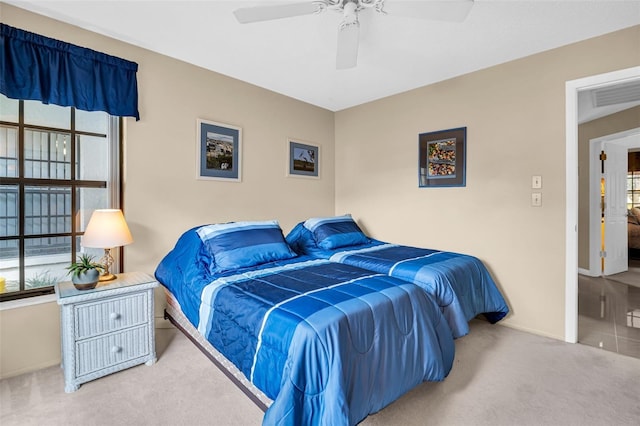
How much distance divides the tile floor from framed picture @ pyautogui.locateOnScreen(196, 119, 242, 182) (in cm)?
353

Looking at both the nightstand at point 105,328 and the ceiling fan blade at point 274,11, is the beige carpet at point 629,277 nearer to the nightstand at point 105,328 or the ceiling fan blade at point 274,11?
the ceiling fan blade at point 274,11

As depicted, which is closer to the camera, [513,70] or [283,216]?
[513,70]

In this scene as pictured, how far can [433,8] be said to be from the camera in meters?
1.74

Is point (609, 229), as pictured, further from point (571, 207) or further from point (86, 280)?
point (86, 280)

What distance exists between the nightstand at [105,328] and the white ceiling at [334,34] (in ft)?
6.22

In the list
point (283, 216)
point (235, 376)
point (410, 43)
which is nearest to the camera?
point (235, 376)

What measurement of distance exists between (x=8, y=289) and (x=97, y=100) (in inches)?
57.9

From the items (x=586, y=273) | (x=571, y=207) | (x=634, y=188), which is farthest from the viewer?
(x=634, y=188)

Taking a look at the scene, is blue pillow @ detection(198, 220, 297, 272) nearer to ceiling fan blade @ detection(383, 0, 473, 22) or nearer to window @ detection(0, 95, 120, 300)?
window @ detection(0, 95, 120, 300)

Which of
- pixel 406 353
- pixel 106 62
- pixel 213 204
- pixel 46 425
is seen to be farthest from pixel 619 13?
pixel 46 425

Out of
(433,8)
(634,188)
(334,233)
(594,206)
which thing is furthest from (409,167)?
(634,188)

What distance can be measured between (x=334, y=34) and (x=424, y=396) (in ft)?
8.53

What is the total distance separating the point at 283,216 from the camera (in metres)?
3.76

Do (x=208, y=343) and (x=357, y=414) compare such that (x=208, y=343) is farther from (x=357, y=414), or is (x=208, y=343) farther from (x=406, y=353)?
(x=406, y=353)
